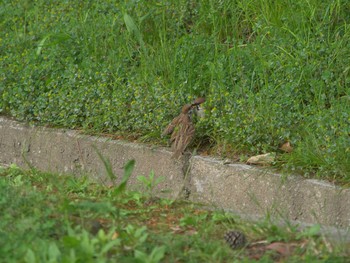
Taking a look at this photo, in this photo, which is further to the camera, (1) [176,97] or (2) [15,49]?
(2) [15,49]

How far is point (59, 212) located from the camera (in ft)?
12.5

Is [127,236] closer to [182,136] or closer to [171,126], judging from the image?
[182,136]

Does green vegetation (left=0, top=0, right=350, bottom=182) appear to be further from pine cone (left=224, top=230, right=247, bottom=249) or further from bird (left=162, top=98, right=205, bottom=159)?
pine cone (left=224, top=230, right=247, bottom=249)

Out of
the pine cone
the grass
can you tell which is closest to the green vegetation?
the grass

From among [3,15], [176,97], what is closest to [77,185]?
[176,97]

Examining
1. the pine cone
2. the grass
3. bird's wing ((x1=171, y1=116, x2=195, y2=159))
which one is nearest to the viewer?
the grass

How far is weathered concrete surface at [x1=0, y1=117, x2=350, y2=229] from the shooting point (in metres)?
4.86

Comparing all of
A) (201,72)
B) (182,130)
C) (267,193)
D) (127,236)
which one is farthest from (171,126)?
(127,236)

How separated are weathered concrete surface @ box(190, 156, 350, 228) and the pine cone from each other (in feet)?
2.74

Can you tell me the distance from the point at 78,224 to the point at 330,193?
1.67m

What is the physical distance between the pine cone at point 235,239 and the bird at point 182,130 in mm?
1865

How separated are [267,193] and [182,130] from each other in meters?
0.76

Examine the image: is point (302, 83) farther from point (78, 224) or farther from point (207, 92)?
point (78, 224)

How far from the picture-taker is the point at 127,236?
363 cm
